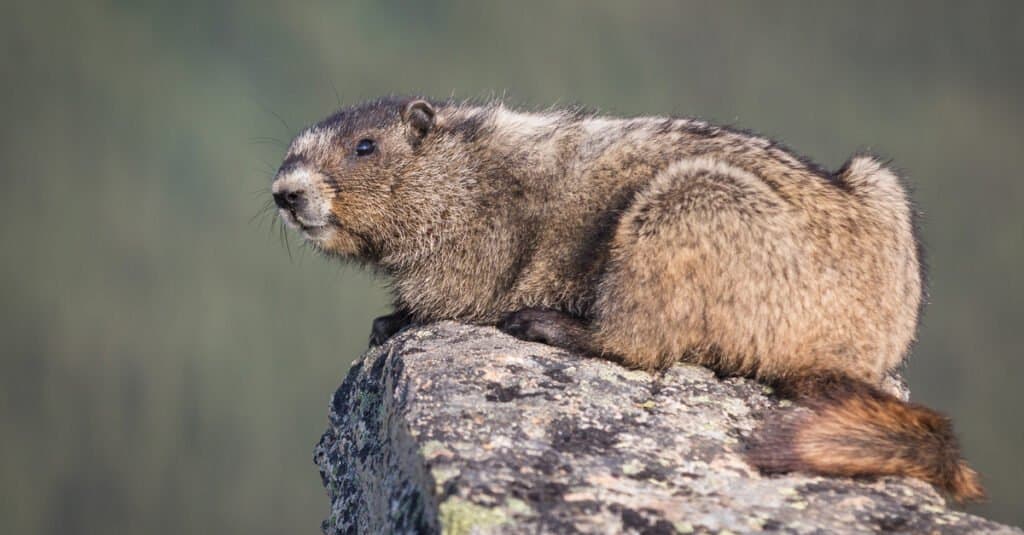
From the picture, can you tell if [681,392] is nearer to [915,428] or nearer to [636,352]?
[636,352]

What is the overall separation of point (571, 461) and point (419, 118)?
11.4ft

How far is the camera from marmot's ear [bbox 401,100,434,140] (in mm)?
6758

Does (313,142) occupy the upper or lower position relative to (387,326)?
upper

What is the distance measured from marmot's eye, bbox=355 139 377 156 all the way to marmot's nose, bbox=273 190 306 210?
1.59 ft

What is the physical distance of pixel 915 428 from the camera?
4.45m

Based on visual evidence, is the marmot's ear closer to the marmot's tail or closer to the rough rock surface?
the rough rock surface

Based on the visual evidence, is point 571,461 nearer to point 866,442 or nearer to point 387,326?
point 866,442

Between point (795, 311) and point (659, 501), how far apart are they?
1643 millimetres

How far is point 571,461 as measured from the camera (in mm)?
3879

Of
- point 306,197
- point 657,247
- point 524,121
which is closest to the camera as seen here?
point 657,247

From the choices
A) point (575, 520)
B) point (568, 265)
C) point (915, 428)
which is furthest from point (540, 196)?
point (575, 520)

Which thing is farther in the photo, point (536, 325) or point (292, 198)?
point (292, 198)

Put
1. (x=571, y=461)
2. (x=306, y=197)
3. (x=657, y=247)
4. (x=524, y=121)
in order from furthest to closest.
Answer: (x=524, y=121) → (x=306, y=197) → (x=657, y=247) → (x=571, y=461)

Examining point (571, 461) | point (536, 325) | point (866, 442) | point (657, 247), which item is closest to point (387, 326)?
point (536, 325)
